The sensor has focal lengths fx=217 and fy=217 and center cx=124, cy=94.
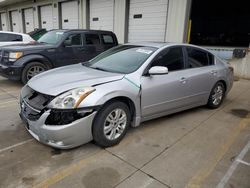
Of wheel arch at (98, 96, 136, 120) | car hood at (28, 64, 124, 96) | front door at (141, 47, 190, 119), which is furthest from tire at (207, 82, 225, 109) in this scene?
car hood at (28, 64, 124, 96)

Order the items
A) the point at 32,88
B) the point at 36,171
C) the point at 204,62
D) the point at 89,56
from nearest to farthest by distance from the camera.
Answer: the point at 36,171, the point at 32,88, the point at 204,62, the point at 89,56

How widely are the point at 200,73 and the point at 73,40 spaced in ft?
14.1

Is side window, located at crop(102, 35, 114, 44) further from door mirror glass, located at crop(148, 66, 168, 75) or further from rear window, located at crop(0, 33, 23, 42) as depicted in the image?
door mirror glass, located at crop(148, 66, 168, 75)

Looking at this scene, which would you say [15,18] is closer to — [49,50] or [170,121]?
[49,50]

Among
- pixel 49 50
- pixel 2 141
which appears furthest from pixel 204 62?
pixel 49 50

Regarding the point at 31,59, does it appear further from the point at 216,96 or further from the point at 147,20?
the point at 147,20

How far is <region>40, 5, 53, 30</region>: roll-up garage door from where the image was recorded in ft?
52.5

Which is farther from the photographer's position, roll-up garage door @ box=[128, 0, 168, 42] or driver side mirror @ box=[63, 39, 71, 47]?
roll-up garage door @ box=[128, 0, 168, 42]

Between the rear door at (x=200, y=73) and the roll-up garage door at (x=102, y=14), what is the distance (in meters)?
7.95

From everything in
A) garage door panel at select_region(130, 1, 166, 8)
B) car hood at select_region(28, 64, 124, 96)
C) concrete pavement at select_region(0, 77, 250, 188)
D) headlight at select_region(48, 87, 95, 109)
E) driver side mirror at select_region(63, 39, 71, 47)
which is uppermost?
garage door panel at select_region(130, 1, 166, 8)

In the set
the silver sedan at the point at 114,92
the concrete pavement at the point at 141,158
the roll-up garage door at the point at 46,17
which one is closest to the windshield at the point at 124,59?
the silver sedan at the point at 114,92

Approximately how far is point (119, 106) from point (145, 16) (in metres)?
8.00

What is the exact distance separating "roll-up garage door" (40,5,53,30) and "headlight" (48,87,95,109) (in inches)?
592

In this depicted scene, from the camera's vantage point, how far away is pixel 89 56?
7.26m
